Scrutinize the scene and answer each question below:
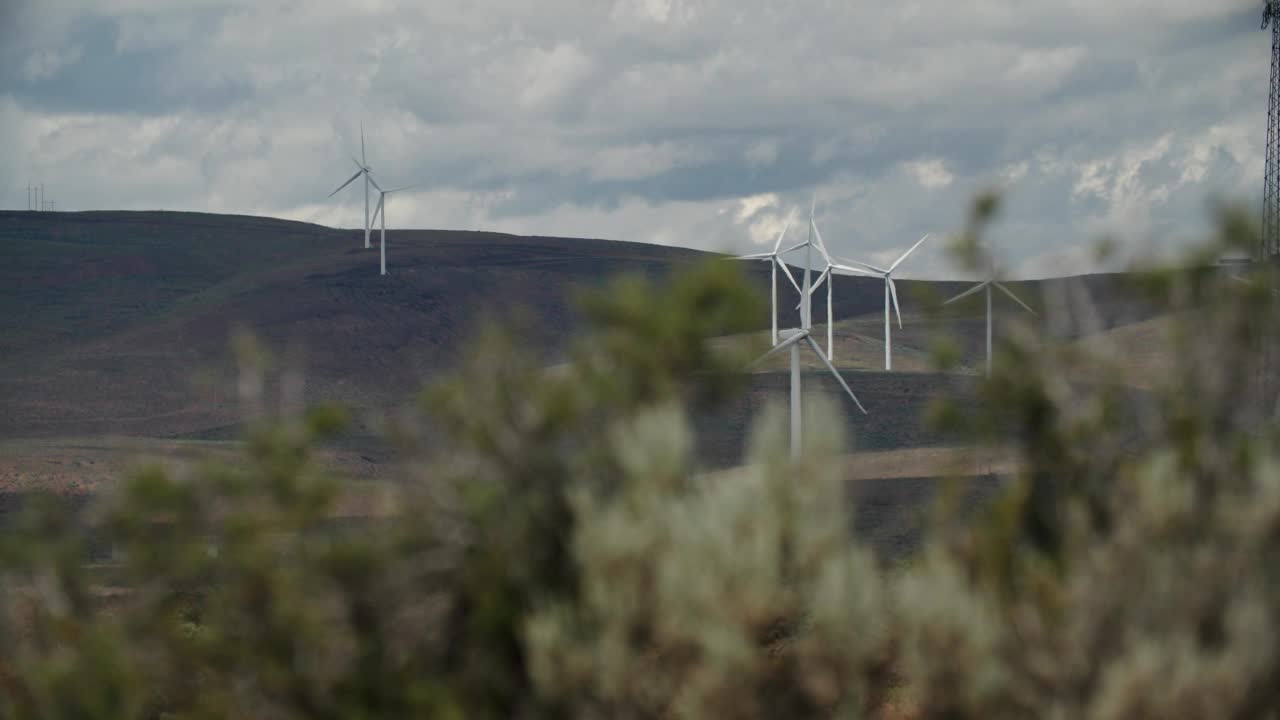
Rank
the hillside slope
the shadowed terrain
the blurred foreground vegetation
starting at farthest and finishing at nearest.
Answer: the hillside slope → the shadowed terrain → the blurred foreground vegetation

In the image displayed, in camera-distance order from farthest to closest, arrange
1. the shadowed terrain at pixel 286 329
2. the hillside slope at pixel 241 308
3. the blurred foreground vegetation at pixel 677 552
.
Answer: the hillside slope at pixel 241 308, the shadowed terrain at pixel 286 329, the blurred foreground vegetation at pixel 677 552

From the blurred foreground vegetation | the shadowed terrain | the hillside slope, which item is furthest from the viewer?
the hillside slope

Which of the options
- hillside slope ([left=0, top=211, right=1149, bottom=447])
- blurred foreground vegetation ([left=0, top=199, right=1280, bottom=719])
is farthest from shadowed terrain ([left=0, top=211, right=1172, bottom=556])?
blurred foreground vegetation ([left=0, top=199, right=1280, bottom=719])

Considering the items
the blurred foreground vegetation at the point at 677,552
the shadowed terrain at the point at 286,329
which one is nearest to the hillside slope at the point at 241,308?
the shadowed terrain at the point at 286,329

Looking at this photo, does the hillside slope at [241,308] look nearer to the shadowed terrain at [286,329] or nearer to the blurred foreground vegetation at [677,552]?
the shadowed terrain at [286,329]

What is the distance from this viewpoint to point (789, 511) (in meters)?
10.8

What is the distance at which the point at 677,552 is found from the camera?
400 inches

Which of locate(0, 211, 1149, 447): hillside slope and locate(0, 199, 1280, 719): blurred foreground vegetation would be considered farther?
locate(0, 211, 1149, 447): hillside slope

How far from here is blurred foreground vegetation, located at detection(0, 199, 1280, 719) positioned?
993 centimetres

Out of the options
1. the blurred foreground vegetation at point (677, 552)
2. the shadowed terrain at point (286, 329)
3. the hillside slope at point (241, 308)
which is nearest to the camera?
the blurred foreground vegetation at point (677, 552)

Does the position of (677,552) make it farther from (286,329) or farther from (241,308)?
(241,308)

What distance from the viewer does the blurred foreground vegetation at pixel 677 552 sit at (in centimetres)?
993

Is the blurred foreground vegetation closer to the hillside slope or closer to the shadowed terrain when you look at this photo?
the shadowed terrain

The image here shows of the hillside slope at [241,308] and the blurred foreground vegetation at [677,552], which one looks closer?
the blurred foreground vegetation at [677,552]
